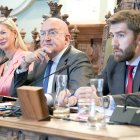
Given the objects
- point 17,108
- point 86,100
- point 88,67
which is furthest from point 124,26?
point 17,108

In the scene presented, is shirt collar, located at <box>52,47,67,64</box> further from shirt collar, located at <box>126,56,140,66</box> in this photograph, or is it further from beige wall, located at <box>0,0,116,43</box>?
beige wall, located at <box>0,0,116,43</box>

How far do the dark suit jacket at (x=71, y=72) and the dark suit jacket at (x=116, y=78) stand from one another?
119mm

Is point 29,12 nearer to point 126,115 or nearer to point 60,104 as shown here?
point 60,104

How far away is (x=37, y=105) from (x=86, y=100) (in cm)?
23

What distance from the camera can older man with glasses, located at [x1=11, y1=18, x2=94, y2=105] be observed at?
7.91ft

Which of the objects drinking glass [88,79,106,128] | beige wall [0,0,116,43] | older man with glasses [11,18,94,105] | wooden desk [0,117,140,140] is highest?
beige wall [0,0,116,43]

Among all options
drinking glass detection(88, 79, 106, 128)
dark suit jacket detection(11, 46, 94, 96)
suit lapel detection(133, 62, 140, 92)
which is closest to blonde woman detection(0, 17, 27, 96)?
dark suit jacket detection(11, 46, 94, 96)

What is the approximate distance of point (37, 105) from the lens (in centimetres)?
155

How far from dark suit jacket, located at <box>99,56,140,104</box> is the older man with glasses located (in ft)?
0.44

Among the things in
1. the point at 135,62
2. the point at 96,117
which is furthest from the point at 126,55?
the point at 96,117

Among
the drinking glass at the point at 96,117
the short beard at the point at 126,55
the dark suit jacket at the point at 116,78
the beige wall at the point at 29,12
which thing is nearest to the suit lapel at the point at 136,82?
the dark suit jacket at the point at 116,78

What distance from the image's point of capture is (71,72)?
2.41 meters

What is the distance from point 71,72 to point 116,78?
1.08 ft

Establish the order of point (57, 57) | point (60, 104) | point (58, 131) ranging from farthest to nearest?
point (57, 57), point (60, 104), point (58, 131)
